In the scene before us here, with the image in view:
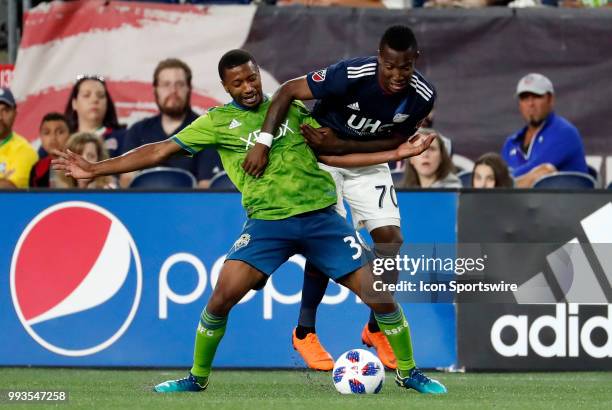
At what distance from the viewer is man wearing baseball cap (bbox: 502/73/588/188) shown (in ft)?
40.2

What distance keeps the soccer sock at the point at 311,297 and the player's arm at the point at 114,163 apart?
160 centimetres

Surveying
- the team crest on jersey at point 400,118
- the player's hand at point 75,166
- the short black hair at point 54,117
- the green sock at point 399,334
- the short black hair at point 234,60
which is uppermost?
the short black hair at point 234,60

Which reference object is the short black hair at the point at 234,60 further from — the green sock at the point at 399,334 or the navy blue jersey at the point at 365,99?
the green sock at the point at 399,334

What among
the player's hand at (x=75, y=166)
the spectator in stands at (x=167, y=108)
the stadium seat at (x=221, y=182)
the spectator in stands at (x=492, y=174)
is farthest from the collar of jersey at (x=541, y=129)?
the player's hand at (x=75, y=166)

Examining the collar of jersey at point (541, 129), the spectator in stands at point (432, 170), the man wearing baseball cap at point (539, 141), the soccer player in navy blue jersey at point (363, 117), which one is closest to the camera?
the soccer player in navy blue jersey at point (363, 117)

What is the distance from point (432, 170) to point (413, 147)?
3.12 metres

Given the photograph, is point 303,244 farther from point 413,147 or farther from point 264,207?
point 413,147

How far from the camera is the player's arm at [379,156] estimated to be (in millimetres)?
8445

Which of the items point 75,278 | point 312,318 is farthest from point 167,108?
point 312,318

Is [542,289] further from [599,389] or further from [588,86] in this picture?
[588,86]

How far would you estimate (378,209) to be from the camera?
9.53 metres

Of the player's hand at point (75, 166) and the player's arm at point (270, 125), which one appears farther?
the player's hand at point (75, 166)

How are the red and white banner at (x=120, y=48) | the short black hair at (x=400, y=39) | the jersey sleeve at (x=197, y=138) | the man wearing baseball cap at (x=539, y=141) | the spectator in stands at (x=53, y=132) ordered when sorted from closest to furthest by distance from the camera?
the short black hair at (x=400, y=39) < the jersey sleeve at (x=197, y=138) < the man wearing baseball cap at (x=539, y=141) < the spectator in stands at (x=53, y=132) < the red and white banner at (x=120, y=48)

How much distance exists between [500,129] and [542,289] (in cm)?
304
